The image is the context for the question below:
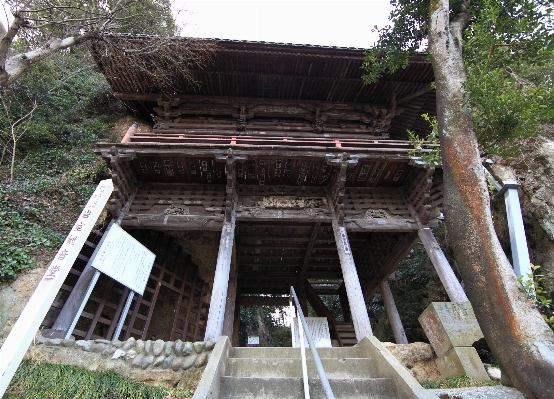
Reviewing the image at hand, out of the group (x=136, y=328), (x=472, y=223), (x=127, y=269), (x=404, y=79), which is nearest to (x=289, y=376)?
(x=472, y=223)

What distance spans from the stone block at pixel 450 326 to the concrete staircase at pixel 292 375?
1.15 metres

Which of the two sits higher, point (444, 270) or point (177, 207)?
point (177, 207)

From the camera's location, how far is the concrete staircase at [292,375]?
333cm

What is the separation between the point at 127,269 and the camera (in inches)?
231

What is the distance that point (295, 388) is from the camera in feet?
11.0

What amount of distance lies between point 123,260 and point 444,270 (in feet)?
20.4

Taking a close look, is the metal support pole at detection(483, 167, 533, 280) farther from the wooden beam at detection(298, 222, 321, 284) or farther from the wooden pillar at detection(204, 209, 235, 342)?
the wooden pillar at detection(204, 209, 235, 342)

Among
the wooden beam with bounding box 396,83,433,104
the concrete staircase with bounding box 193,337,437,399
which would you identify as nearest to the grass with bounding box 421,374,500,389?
the concrete staircase with bounding box 193,337,437,399

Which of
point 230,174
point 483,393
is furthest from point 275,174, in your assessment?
point 483,393

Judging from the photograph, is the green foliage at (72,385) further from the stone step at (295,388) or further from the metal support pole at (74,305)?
the metal support pole at (74,305)

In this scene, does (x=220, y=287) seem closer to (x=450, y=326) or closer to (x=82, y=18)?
(x=450, y=326)

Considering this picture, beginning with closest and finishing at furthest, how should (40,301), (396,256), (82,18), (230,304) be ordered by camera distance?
(40,301) < (82,18) < (396,256) < (230,304)

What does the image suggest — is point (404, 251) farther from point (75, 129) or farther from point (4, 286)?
point (75, 129)

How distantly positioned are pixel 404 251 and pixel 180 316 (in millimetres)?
5991
